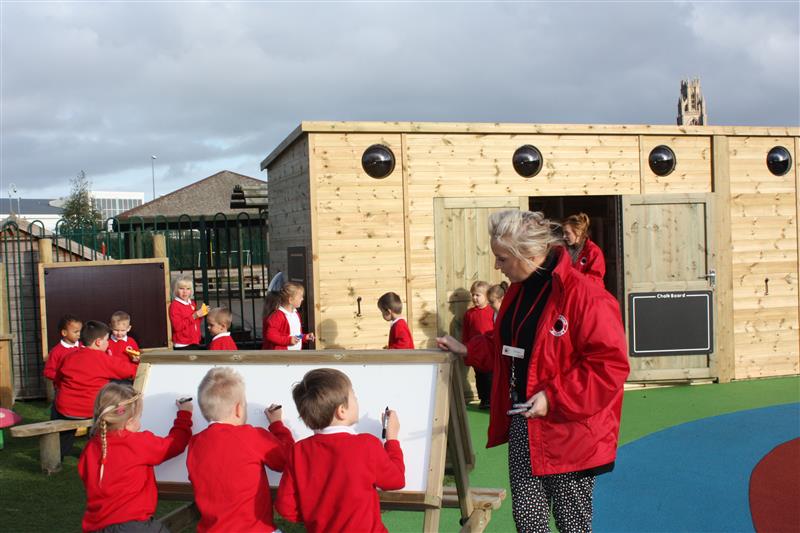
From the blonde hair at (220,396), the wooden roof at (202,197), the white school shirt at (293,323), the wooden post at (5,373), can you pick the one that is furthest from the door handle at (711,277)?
the wooden roof at (202,197)

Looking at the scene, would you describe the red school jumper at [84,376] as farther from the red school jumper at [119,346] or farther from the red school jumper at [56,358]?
the red school jumper at [119,346]

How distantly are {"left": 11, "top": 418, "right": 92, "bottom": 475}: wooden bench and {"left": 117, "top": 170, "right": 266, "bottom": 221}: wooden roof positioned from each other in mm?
53405

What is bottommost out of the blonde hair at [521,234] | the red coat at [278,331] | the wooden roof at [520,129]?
the red coat at [278,331]

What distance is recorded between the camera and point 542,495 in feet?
11.4

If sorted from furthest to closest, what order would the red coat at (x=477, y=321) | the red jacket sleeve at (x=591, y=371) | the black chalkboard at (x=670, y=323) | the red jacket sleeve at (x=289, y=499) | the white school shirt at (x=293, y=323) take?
1. the black chalkboard at (x=670, y=323)
2. the red coat at (x=477, y=321)
3. the white school shirt at (x=293, y=323)
4. the red jacket sleeve at (x=289, y=499)
5. the red jacket sleeve at (x=591, y=371)

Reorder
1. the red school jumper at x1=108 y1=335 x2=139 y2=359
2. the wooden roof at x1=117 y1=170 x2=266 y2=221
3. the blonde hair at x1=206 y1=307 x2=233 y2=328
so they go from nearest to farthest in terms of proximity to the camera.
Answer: the blonde hair at x1=206 y1=307 x2=233 y2=328 → the red school jumper at x1=108 y1=335 x2=139 y2=359 → the wooden roof at x1=117 y1=170 x2=266 y2=221

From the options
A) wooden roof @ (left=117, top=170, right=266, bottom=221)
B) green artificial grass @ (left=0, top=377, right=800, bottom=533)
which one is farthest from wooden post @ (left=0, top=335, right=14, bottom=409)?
wooden roof @ (left=117, top=170, right=266, bottom=221)

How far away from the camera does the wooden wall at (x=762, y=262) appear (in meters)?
11.0

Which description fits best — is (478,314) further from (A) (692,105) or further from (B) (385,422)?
(A) (692,105)

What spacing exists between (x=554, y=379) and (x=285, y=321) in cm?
473

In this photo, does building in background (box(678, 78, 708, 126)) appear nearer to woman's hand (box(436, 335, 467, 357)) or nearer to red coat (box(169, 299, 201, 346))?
red coat (box(169, 299, 201, 346))

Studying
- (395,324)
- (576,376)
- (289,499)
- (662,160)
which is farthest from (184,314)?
(662,160)

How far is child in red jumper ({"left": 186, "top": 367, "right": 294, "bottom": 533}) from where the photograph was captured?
3.59 m

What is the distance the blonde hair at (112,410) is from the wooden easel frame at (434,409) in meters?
0.60
